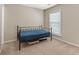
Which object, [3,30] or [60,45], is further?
[60,45]

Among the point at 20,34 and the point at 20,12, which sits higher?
the point at 20,12

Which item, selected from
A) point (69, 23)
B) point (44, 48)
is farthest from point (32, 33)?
point (69, 23)

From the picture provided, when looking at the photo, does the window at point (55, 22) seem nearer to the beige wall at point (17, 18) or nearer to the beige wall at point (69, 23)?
the beige wall at point (69, 23)

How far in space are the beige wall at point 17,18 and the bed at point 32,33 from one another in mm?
58

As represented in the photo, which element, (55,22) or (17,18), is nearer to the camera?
(17,18)

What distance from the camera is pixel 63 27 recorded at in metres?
1.11

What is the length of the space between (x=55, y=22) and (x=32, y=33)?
39 centimetres

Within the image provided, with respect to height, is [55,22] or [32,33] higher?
[55,22]

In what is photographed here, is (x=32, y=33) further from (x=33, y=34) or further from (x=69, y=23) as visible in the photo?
(x=69, y=23)

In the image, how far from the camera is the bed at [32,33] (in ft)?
3.09

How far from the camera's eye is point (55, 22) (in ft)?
3.58

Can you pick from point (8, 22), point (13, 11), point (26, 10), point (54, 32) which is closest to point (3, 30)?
point (8, 22)
